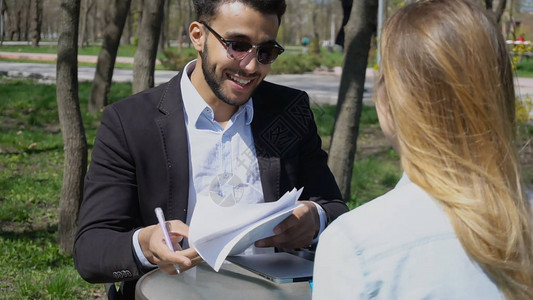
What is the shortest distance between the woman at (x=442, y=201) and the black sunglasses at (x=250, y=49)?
1.10m

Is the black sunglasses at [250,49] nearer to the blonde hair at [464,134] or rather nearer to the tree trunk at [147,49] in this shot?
the blonde hair at [464,134]

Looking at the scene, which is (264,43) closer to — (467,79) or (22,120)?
(467,79)

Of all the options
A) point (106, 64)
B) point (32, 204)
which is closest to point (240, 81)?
point (32, 204)

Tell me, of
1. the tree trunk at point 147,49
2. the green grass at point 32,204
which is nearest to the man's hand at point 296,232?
the green grass at point 32,204

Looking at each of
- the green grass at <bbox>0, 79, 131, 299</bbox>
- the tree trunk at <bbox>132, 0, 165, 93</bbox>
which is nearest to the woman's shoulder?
the green grass at <bbox>0, 79, 131, 299</bbox>

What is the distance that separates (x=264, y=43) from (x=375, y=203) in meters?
1.20

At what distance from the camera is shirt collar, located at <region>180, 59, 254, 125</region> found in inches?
98.6

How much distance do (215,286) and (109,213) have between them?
0.54 m

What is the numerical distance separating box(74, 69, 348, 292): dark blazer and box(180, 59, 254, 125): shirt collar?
25 mm

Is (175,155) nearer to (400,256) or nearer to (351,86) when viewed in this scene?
(400,256)

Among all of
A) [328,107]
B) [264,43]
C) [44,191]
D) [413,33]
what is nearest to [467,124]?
[413,33]

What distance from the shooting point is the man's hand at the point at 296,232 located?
2.13 m

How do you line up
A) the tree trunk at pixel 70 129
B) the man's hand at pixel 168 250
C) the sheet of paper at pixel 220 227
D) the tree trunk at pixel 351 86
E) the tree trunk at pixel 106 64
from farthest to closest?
1. the tree trunk at pixel 106 64
2. the tree trunk at pixel 351 86
3. the tree trunk at pixel 70 129
4. the man's hand at pixel 168 250
5. the sheet of paper at pixel 220 227

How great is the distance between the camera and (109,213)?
2.29 m
